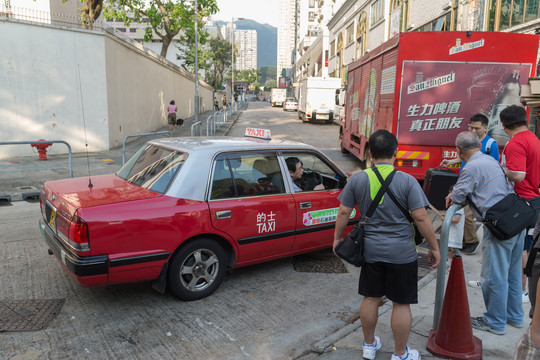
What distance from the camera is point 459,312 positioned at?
127 inches

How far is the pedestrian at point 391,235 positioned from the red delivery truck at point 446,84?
5.76 m

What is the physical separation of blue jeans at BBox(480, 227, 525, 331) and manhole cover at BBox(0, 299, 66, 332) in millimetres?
3793

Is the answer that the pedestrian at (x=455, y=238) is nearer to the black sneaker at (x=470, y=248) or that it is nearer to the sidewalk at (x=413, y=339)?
the sidewalk at (x=413, y=339)

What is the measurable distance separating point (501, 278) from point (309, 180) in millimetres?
2514

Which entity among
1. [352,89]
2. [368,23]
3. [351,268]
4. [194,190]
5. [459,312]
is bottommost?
[351,268]

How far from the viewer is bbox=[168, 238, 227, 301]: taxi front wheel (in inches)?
160

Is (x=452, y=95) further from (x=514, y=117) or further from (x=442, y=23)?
(x=442, y=23)

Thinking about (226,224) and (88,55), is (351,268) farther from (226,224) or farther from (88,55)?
(88,55)

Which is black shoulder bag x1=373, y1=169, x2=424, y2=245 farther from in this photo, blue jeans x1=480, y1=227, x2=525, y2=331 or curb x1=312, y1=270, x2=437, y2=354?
curb x1=312, y1=270, x2=437, y2=354

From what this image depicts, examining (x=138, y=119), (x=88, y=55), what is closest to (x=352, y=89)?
(x=88, y=55)

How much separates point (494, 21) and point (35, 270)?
1553 centimetres

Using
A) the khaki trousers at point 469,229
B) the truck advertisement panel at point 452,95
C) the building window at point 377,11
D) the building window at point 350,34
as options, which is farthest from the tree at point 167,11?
the khaki trousers at point 469,229

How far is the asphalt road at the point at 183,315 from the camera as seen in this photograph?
3422mm

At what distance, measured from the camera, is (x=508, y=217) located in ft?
11.0
